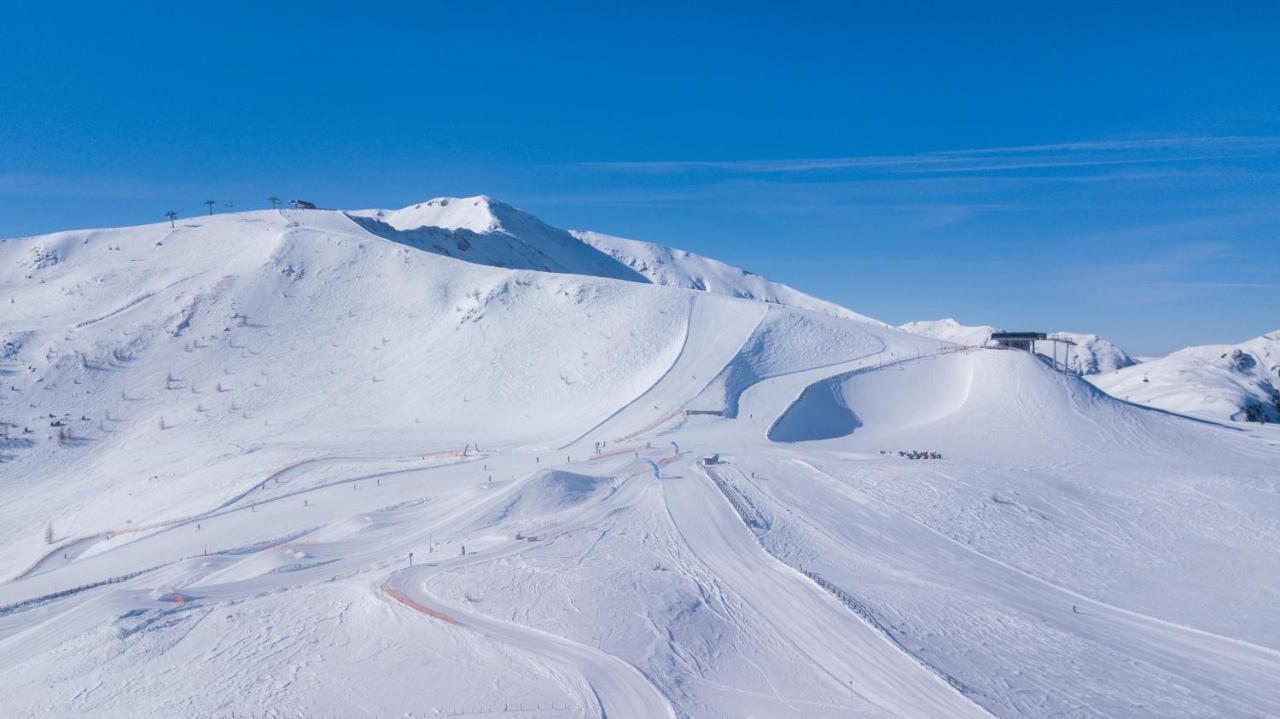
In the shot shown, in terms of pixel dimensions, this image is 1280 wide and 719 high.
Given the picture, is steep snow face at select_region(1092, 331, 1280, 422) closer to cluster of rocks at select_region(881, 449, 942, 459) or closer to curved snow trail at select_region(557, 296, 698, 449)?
cluster of rocks at select_region(881, 449, 942, 459)

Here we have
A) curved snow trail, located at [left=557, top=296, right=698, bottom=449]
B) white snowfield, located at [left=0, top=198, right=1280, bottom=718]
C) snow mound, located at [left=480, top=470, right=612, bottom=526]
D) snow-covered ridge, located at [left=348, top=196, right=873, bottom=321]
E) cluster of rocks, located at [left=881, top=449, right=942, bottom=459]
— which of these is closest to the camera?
white snowfield, located at [left=0, top=198, right=1280, bottom=718]

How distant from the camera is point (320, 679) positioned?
12.9 metres

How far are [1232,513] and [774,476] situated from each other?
1599 cm

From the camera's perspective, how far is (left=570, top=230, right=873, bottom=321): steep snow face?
125 metres

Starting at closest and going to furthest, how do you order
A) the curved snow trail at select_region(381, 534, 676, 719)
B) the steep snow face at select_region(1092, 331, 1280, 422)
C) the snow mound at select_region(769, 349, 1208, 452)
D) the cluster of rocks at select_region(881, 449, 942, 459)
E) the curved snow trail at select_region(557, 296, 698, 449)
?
the curved snow trail at select_region(381, 534, 676, 719), the cluster of rocks at select_region(881, 449, 942, 459), the curved snow trail at select_region(557, 296, 698, 449), the snow mound at select_region(769, 349, 1208, 452), the steep snow face at select_region(1092, 331, 1280, 422)

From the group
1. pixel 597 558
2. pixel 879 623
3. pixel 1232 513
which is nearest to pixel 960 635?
pixel 879 623

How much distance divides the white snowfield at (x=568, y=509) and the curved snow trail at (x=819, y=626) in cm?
10

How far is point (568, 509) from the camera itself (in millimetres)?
24125

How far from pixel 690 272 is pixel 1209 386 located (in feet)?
260

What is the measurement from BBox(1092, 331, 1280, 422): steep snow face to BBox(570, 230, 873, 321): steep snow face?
45.2 m

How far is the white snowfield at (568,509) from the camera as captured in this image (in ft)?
44.0

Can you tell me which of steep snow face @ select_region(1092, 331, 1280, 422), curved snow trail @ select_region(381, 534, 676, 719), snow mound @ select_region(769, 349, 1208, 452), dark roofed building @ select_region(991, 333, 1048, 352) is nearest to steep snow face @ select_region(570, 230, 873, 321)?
steep snow face @ select_region(1092, 331, 1280, 422)

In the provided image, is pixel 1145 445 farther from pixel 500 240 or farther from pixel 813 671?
pixel 500 240

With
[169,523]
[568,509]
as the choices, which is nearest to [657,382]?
[568,509]
